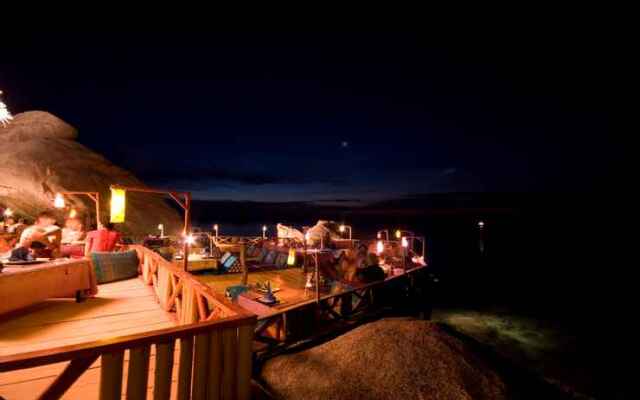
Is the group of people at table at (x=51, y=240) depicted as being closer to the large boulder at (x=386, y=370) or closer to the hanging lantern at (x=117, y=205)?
the hanging lantern at (x=117, y=205)

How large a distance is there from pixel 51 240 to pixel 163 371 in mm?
7168

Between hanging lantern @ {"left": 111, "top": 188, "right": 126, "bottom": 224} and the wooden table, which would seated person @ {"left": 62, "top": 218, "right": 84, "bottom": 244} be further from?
the wooden table

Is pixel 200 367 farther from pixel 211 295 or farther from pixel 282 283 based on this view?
pixel 282 283

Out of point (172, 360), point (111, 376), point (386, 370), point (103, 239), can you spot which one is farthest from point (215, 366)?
point (103, 239)

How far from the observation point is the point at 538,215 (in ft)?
628

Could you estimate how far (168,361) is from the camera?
3037mm

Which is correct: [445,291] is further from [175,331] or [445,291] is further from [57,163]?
[57,163]

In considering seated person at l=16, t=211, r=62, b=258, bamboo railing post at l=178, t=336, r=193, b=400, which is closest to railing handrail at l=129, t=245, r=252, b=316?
bamboo railing post at l=178, t=336, r=193, b=400

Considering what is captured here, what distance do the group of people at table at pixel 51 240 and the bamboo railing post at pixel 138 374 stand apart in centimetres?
540

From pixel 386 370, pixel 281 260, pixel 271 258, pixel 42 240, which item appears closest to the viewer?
pixel 386 370

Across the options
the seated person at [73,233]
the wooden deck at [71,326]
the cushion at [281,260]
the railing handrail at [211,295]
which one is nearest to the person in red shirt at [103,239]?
the wooden deck at [71,326]

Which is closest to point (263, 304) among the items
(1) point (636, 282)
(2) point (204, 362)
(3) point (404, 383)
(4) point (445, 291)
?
(3) point (404, 383)

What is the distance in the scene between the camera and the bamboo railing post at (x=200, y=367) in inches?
128

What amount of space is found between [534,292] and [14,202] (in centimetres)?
4446
